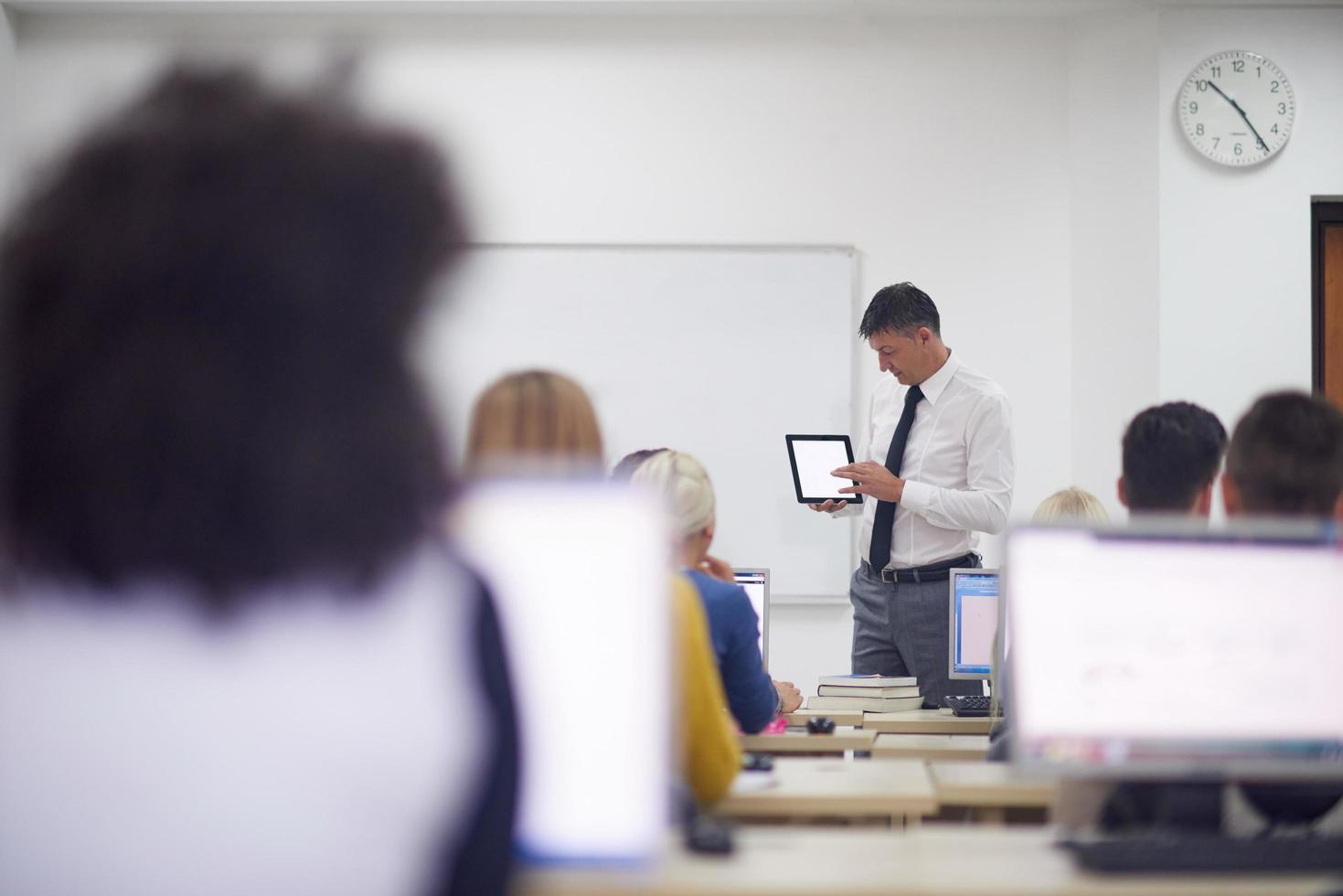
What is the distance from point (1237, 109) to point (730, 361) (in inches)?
87.3

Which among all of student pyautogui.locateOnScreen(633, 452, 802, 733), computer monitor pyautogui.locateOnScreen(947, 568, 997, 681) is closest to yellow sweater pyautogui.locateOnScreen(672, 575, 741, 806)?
student pyautogui.locateOnScreen(633, 452, 802, 733)

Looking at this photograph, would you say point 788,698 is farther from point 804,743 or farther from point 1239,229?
point 1239,229

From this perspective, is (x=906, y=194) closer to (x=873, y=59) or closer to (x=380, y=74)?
(x=873, y=59)

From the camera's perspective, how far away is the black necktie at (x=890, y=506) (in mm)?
3633

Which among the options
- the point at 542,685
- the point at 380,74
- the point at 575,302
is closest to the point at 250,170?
the point at 380,74

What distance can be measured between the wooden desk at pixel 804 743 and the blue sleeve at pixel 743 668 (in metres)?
0.11

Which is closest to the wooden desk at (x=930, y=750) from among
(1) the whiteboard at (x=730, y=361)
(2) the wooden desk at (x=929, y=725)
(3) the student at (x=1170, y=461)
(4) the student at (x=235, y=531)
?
(2) the wooden desk at (x=929, y=725)

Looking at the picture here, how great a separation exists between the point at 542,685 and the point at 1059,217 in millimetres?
4384

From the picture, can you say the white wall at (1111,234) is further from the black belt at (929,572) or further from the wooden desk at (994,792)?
the wooden desk at (994,792)

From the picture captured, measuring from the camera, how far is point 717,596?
2248 millimetres

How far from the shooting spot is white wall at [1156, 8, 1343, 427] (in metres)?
4.71

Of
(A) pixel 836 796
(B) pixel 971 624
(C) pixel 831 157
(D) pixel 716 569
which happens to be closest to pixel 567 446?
(A) pixel 836 796

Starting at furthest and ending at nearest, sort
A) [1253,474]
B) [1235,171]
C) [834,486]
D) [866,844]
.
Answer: [1235,171] → [834,486] → [1253,474] → [866,844]

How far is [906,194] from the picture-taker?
16.7 ft
